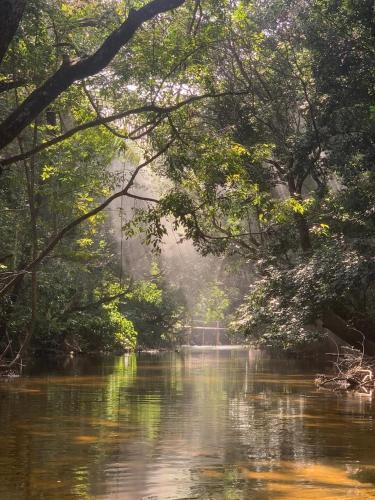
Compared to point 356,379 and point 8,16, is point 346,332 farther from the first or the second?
point 8,16

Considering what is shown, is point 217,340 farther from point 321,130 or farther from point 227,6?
point 227,6

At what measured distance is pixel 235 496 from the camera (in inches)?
244

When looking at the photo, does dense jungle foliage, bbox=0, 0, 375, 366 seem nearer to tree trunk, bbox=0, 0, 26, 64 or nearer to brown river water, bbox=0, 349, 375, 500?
tree trunk, bbox=0, 0, 26, 64

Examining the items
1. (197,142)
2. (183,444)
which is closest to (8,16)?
(197,142)

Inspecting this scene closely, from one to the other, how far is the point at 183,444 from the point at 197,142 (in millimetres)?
6952

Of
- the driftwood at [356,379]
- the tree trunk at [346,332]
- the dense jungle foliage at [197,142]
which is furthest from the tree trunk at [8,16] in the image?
the tree trunk at [346,332]

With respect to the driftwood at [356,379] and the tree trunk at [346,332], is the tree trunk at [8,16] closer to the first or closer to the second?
the driftwood at [356,379]

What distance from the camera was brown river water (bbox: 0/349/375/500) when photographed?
6.54 meters

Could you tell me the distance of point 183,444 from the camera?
889 centimetres

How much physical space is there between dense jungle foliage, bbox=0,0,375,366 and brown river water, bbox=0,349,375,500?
3365 mm

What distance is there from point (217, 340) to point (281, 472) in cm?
7708

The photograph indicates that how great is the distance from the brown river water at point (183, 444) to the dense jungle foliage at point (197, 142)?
3365mm

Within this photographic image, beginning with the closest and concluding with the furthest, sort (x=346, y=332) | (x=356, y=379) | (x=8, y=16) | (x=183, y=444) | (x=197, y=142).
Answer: (x=8, y=16)
(x=183, y=444)
(x=197, y=142)
(x=356, y=379)
(x=346, y=332)

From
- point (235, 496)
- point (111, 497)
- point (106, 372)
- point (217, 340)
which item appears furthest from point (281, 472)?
point (217, 340)
